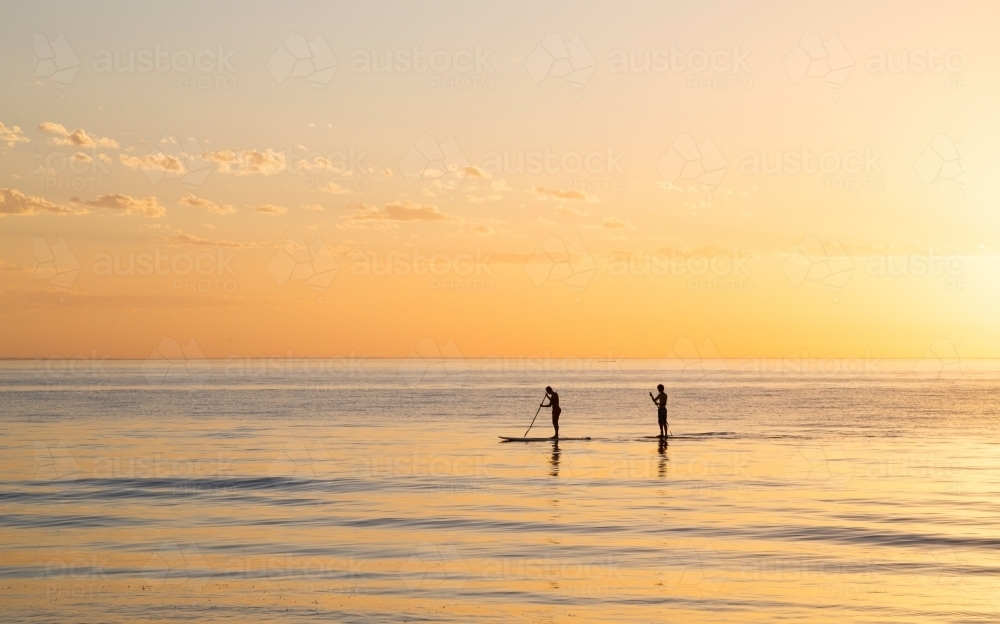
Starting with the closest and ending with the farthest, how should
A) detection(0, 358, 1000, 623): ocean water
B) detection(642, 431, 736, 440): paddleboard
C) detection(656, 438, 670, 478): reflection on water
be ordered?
detection(0, 358, 1000, 623): ocean water → detection(656, 438, 670, 478): reflection on water → detection(642, 431, 736, 440): paddleboard

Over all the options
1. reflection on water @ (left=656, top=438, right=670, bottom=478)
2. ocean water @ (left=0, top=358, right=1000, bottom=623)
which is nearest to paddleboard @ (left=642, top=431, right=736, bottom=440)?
ocean water @ (left=0, top=358, right=1000, bottom=623)

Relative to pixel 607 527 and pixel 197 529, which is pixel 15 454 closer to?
pixel 197 529

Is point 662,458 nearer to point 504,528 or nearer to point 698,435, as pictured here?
point 698,435

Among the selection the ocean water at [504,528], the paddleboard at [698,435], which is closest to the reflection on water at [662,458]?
the ocean water at [504,528]

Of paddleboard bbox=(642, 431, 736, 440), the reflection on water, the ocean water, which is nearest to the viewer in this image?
the ocean water

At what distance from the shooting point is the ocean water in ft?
54.5

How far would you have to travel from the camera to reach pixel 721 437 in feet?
156

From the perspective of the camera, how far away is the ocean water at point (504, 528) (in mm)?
16608

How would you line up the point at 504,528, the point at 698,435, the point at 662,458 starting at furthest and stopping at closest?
the point at 698,435 < the point at 662,458 < the point at 504,528

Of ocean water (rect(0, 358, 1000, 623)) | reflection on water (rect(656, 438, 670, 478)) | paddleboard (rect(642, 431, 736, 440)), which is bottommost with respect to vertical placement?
ocean water (rect(0, 358, 1000, 623))

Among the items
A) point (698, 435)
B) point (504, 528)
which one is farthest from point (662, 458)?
point (504, 528)

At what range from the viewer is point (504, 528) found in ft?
76.0

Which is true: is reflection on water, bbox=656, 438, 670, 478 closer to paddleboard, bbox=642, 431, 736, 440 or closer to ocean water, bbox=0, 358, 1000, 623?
ocean water, bbox=0, 358, 1000, 623

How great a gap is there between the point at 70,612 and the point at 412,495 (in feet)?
45.2
